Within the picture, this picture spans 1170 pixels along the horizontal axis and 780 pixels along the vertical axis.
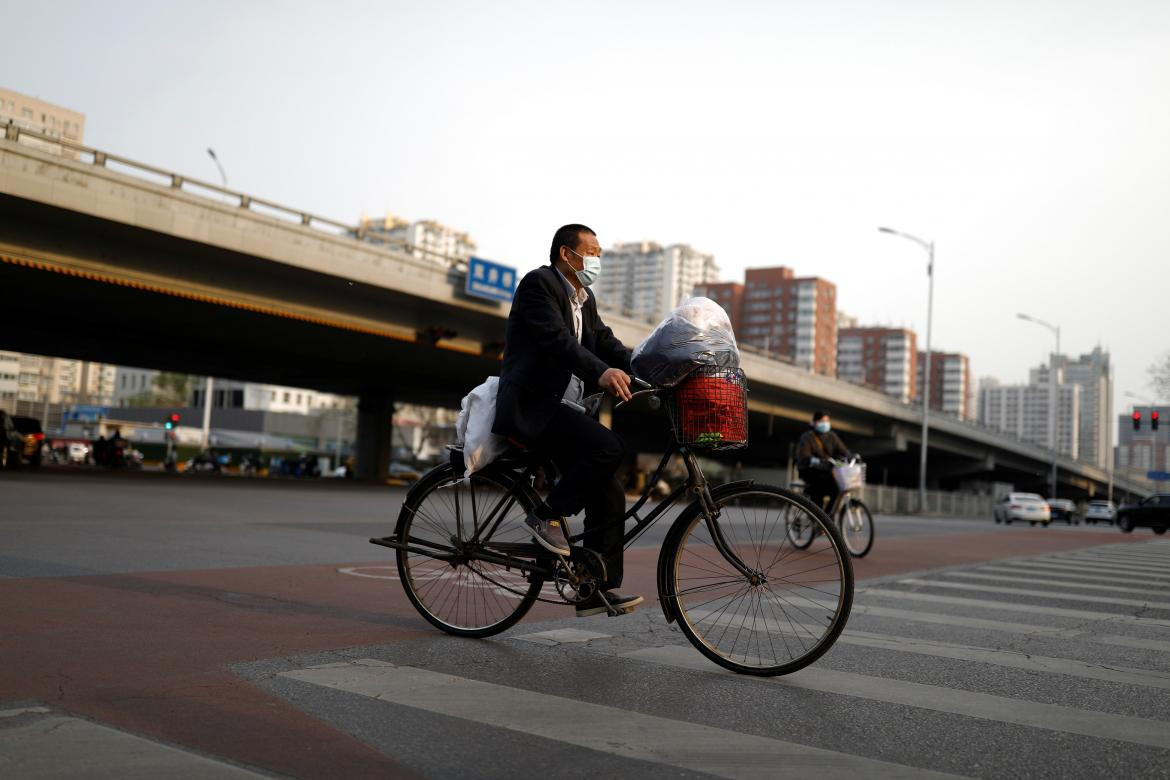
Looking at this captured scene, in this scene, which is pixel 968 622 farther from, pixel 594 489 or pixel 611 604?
pixel 594 489

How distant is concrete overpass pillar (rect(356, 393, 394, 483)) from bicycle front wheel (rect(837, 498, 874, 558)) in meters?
38.7

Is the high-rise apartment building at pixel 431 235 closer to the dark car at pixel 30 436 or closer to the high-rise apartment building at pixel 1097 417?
the dark car at pixel 30 436

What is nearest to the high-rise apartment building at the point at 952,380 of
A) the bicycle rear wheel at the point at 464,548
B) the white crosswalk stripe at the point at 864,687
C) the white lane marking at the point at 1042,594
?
the white lane marking at the point at 1042,594

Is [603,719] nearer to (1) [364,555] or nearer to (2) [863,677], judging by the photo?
(2) [863,677]

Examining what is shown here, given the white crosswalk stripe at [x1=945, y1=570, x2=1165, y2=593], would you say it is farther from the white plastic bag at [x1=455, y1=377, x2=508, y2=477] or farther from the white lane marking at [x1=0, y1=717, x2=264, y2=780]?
the white lane marking at [x1=0, y1=717, x2=264, y2=780]

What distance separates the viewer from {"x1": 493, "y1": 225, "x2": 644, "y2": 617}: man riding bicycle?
13.8 feet

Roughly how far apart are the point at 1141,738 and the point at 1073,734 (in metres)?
0.21

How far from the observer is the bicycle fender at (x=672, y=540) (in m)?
4.14

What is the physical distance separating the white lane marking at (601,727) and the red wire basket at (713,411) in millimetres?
1209

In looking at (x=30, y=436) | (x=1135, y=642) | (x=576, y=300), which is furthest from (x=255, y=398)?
(x=1135, y=642)

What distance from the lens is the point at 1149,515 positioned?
35719mm

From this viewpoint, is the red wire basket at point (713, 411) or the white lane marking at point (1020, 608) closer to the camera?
the red wire basket at point (713, 411)

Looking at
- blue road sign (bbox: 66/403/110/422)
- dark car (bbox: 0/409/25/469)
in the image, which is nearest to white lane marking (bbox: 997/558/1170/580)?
dark car (bbox: 0/409/25/469)

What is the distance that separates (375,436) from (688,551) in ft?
147
